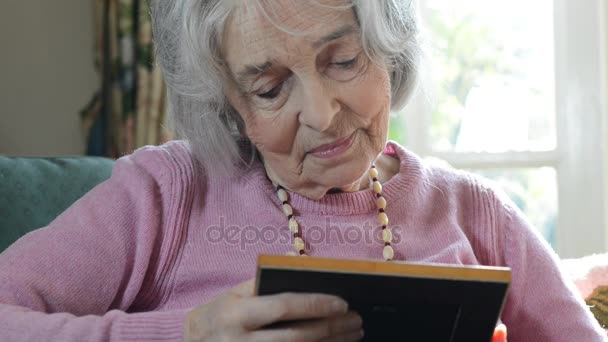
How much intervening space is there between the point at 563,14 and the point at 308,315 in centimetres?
Result: 242

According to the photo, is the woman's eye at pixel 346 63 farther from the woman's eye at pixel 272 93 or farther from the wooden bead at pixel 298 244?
the wooden bead at pixel 298 244

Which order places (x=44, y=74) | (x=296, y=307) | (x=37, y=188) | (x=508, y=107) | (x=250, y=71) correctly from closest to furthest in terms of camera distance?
1. (x=296, y=307)
2. (x=250, y=71)
3. (x=37, y=188)
4. (x=44, y=74)
5. (x=508, y=107)

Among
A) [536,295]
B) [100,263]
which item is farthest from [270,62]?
[536,295]

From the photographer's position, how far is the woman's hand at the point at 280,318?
91 cm

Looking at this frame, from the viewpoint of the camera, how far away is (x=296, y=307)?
35.9 inches

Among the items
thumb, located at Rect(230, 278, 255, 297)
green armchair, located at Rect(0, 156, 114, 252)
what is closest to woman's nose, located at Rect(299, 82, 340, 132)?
thumb, located at Rect(230, 278, 255, 297)

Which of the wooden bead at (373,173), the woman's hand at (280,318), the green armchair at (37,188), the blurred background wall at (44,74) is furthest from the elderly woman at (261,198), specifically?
the blurred background wall at (44,74)

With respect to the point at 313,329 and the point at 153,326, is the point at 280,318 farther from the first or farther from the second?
the point at 153,326

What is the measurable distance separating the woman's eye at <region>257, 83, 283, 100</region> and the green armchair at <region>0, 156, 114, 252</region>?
1.76ft

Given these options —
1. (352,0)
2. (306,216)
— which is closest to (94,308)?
(306,216)

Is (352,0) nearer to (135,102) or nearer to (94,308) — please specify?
(94,308)

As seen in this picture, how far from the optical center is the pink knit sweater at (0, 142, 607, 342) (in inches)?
49.4

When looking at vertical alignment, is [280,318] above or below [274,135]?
below

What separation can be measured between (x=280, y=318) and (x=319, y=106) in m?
0.37
